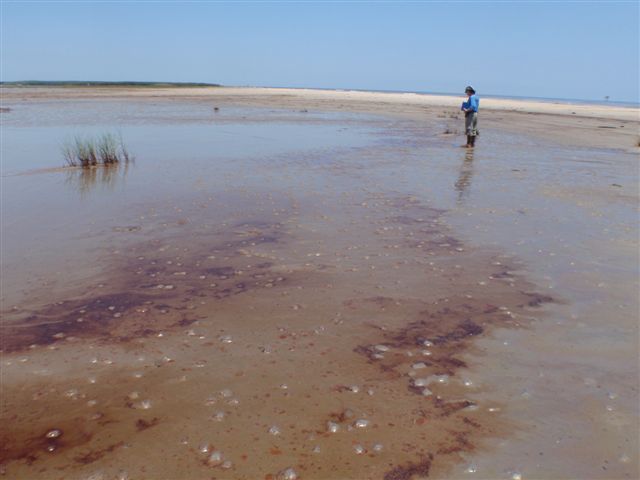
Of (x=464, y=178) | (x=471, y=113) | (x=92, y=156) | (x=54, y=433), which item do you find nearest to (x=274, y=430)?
(x=54, y=433)

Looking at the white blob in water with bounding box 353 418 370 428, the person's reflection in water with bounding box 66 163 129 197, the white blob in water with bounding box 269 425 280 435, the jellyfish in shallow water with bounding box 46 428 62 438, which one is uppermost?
the person's reflection in water with bounding box 66 163 129 197

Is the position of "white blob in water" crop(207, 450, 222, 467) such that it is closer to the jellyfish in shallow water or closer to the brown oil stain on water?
the brown oil stain on water

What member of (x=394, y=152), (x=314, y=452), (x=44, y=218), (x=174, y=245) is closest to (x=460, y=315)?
(x=314, y=452)

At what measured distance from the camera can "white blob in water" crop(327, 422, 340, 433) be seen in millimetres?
3373

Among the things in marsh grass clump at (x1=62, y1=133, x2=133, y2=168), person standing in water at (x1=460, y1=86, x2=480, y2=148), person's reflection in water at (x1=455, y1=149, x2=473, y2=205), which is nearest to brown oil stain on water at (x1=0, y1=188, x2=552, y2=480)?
person's reflection in water at (x1=455, y1=149, x2=473, y2=205)

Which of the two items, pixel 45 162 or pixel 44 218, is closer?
pixel 44 218

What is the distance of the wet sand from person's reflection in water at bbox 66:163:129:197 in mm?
1443

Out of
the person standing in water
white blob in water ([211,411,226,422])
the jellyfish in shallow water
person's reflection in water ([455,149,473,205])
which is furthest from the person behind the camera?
the person standing in water

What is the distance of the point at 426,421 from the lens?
11.3 feet

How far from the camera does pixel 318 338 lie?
4574 millimetres

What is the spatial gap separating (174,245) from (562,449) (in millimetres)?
5492

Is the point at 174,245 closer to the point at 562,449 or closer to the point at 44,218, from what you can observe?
the point at 44,218

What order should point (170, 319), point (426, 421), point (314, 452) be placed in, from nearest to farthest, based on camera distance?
point (314, 452) < point (426, 421) < point (170, 319)

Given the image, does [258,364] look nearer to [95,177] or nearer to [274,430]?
[274,430]
